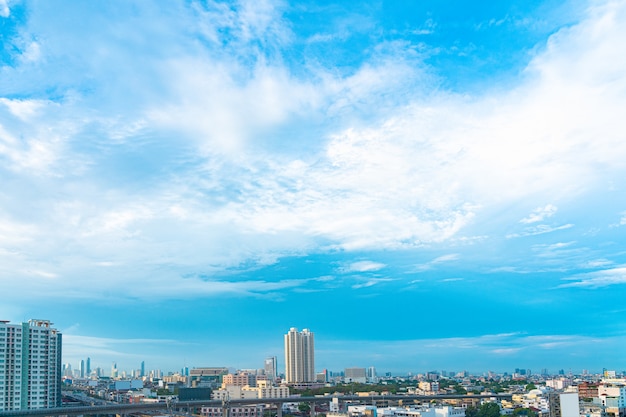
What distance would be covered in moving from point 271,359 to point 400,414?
4488 centimetres

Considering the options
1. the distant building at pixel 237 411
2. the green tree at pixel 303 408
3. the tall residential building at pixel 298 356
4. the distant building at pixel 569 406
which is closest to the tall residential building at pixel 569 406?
the distant building at pixel 569 406

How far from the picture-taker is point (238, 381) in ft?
134

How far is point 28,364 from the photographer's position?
17.7m

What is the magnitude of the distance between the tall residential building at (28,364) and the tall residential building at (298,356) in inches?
996

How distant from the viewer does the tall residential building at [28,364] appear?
16906 millimetres

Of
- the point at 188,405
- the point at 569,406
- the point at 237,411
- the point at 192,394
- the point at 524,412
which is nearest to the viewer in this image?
the point at 569,406

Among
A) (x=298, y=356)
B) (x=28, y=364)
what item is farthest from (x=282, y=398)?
(x=298, y=356)

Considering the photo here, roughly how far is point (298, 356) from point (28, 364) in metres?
27.9

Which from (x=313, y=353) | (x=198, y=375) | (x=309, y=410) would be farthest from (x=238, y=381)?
(x=309, y=410)

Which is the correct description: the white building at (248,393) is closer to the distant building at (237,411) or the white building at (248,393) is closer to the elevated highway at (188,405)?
the elevated highway at (188,405)

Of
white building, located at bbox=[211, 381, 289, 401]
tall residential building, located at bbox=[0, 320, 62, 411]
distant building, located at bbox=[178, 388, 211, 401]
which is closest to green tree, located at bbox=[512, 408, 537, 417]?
white building, located at bbox=[211, 381, 289, 401]

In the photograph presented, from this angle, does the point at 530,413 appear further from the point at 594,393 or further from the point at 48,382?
the point at 48,382

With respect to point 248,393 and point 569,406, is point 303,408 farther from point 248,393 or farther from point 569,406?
point 569,406

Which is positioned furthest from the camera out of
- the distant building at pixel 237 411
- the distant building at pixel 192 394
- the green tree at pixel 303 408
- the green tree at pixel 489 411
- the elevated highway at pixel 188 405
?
the distant building at pixel 192 394
